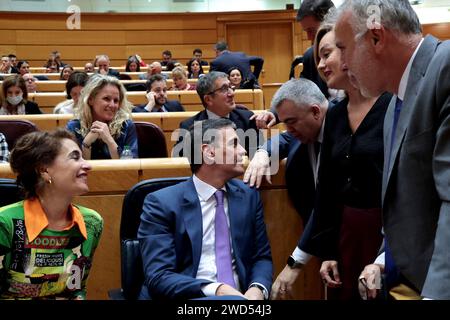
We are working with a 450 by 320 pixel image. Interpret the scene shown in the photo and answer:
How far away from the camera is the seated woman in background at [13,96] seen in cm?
495

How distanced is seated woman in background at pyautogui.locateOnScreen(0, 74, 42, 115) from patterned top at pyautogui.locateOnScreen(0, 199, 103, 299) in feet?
11.0

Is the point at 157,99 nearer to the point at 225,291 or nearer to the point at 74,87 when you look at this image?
the point at 74,87

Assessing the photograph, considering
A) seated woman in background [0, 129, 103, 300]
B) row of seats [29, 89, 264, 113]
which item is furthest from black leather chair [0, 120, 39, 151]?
row of seats [29, 89, 264, 113]

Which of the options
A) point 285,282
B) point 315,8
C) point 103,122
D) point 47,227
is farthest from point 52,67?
point 285,282

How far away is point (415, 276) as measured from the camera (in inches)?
43.3

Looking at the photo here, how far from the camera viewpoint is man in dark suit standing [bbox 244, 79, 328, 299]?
7.06 ft

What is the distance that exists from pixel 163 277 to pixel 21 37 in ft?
39.7

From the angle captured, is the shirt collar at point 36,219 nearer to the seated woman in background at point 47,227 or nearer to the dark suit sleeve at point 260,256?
the seated woman in background at point 47,227

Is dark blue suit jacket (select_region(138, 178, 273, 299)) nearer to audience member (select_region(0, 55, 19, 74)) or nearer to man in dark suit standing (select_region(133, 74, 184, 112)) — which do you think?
man in dark suit standing (select_region(133, 74, 184, 112))

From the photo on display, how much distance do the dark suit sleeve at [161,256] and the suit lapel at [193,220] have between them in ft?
0.19

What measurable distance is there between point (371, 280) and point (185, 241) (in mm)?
697

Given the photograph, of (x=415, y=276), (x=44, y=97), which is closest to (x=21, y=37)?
(x=44, y=97)

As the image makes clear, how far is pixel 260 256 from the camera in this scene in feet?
6.86
